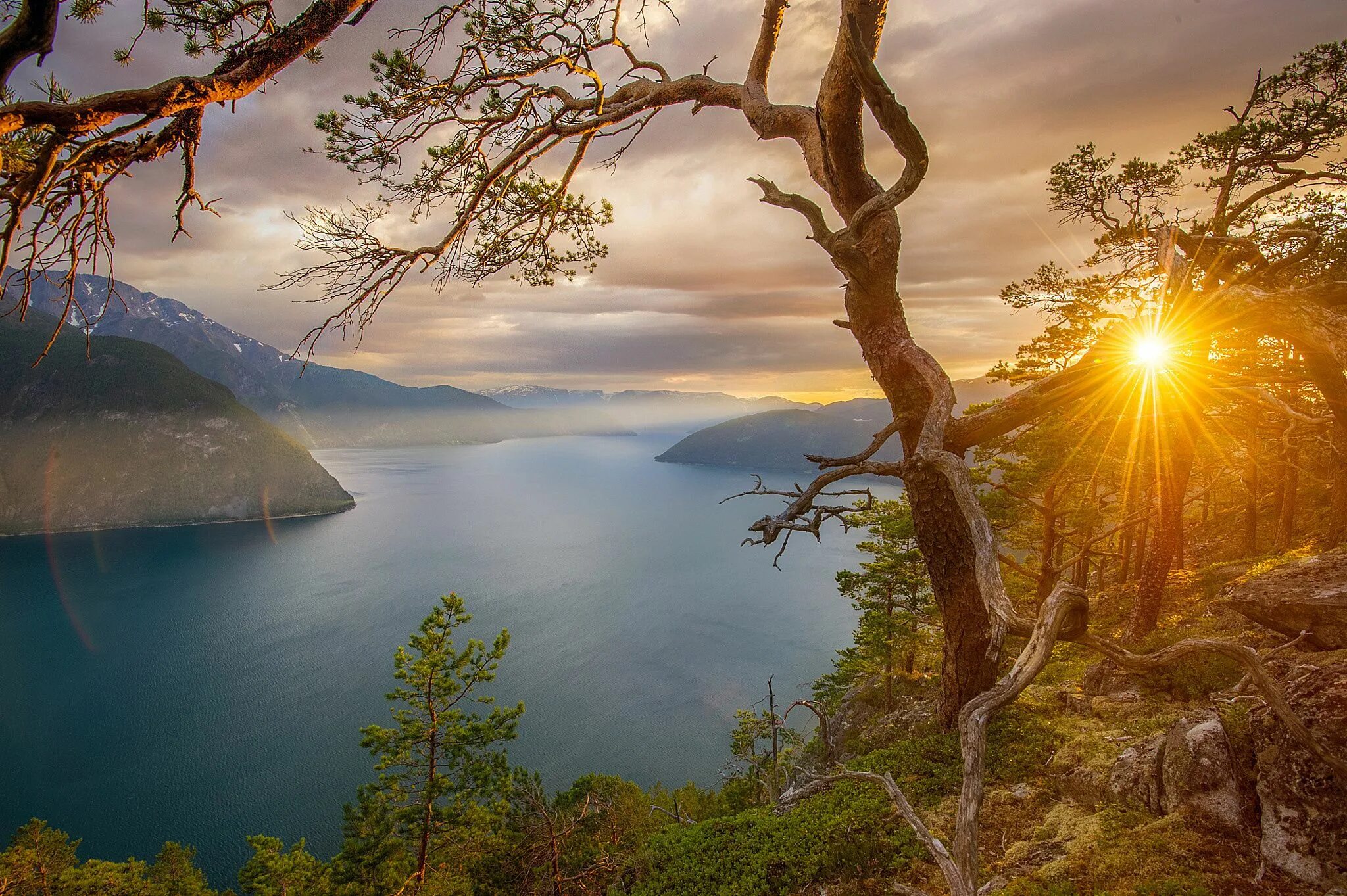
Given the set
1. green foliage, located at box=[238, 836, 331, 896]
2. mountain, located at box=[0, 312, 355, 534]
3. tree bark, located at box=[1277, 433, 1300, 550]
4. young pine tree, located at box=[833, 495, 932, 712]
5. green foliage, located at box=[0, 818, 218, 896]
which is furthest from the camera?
mountain, located at box=[0, 312, 355, 534]

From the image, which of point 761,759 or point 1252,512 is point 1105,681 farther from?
point 1252,512

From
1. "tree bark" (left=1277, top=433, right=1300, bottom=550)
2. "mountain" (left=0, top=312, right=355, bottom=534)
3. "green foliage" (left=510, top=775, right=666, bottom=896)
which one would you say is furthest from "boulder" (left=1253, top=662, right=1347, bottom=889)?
"mountain" (left=0, top=312, right=355, bottom=534)

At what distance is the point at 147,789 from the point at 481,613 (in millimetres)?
29222

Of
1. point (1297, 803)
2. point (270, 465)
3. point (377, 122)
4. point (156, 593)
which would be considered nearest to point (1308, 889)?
point (1297, 803)

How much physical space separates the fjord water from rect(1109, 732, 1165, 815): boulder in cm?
3508

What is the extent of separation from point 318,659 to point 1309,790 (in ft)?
201

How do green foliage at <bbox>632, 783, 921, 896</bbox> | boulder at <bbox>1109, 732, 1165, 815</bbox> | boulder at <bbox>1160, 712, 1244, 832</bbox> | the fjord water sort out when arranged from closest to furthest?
boulder at <bbox>1160, 712, 1244, 832</bbox>, boulder at <bbox>1109, 732, 1165, 815</bbox>, green foliage at <bbox>632, 783, 921, 896</bbox>, the fjord water

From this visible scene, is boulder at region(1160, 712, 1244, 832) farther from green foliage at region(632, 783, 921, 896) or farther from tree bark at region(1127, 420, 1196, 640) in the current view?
tree bark at region(1127, 420, 1196, 640)

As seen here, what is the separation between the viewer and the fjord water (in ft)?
110

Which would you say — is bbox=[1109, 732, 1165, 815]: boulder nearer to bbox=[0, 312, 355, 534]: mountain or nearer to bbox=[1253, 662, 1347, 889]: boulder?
bbox=[1253, 662, 1347, 889]: boulder

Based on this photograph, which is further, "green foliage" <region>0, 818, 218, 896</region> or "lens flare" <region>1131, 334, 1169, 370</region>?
"green foliage" <region>0, 818, 218, 896</region>

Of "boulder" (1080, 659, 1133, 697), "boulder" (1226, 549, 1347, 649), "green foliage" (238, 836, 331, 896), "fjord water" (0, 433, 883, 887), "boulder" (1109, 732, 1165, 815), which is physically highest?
"boulder" (1226, 549, 1347, 649)

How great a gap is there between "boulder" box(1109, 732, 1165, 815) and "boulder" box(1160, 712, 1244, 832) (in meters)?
0.06

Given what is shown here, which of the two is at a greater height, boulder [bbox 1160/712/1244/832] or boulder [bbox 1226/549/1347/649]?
boulder [bbox 1226/549/1347/649]
